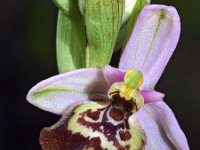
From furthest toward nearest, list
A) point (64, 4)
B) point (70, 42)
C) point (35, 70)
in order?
point (35, 70)
point (70, 42)
point (64, 4)

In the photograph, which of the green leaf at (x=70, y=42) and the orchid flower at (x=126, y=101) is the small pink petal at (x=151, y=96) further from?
the green leaf at (x=70, y=42)

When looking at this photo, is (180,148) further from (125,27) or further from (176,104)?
(176,104)

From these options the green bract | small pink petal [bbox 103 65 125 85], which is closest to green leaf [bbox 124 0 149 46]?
the green bract

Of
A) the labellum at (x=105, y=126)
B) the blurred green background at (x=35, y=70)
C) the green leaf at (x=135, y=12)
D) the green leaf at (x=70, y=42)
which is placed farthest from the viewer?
the blurred green background at (x=35, y=70)

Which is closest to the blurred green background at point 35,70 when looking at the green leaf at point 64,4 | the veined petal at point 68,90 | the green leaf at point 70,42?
the green leaf at point 70,42

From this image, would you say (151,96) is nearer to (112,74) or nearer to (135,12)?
(112,74)

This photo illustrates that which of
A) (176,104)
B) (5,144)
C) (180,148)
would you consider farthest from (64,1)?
(176,104)

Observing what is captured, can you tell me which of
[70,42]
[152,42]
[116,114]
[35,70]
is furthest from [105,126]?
[35,70]
